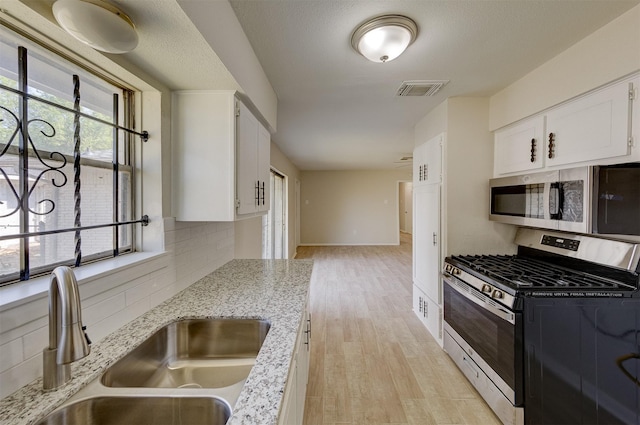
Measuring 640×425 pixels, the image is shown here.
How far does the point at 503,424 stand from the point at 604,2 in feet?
7.87

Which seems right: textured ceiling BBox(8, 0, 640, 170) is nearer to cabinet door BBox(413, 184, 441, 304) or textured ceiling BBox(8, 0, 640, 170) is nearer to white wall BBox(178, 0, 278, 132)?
white wall BBox(178, 0, 278, 132)

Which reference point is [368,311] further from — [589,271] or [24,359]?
[24,359]

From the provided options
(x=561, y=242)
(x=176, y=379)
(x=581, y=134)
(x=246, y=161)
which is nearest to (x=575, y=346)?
(x=561, y=242)

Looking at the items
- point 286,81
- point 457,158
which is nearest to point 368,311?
point 457,158

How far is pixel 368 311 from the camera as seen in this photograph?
11.0 feet

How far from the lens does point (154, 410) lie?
787mm

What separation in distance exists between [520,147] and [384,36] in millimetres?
1530

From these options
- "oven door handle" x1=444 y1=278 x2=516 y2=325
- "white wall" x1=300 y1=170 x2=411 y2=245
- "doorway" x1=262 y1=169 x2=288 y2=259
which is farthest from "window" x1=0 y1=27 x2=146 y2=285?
"white wall" x1=300 y1=170 x2=411 y2=245

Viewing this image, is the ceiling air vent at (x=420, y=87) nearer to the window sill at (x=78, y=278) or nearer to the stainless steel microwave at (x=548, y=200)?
the stainless steel microwave at (x=548, y=200)

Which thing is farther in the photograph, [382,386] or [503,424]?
[382,386]

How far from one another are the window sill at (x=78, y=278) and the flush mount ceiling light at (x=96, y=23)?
0.82 metres

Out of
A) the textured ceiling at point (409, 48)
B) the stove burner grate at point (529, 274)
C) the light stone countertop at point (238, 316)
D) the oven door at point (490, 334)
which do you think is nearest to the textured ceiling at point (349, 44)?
the textured ceiling at point (409, 48)

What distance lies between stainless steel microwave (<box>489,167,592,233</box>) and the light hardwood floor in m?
1.33

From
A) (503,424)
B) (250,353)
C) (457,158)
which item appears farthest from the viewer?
(457,158)
